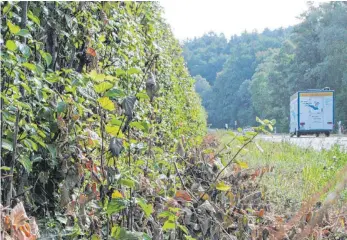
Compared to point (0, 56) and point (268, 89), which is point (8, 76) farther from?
point (268, 89)

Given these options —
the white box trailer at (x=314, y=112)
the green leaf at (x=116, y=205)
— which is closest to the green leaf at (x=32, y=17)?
the green leaf at (x=116, y=205)

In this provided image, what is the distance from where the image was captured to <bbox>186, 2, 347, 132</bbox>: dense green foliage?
1586 inches

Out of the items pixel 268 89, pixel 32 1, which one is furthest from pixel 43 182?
pixel 268 89

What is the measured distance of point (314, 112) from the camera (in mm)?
26234

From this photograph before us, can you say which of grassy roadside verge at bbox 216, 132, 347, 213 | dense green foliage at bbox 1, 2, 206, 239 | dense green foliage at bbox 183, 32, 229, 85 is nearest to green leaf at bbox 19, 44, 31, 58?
dense green foliage at bbox 1, 2, 206, 239

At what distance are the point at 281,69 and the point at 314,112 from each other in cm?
2479

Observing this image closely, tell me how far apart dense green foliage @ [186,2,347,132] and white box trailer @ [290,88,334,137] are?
9622 mm

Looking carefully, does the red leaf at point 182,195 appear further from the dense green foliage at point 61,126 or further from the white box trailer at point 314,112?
the white box trailer at point 314,112

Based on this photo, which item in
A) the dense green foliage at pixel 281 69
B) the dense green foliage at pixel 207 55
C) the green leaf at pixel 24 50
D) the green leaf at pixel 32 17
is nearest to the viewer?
the green leaf at pixel 24 50

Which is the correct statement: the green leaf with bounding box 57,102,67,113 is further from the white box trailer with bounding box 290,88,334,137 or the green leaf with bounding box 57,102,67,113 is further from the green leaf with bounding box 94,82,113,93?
the white box trailer with bounding box 290,88,334,137

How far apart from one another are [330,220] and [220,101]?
44.4m

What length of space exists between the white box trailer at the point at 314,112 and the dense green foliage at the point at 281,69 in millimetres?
9622

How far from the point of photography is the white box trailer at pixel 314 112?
1027 inches

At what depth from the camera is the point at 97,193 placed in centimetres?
175
